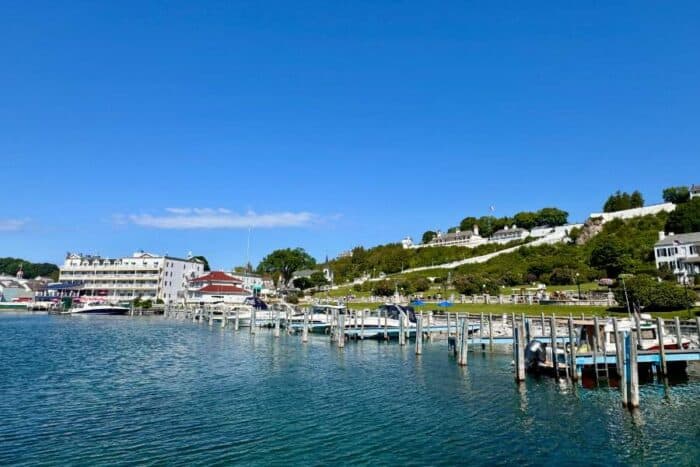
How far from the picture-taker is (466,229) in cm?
16250

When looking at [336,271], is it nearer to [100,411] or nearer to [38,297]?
[38,297]

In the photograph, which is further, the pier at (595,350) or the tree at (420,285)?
the tree at (420,285)

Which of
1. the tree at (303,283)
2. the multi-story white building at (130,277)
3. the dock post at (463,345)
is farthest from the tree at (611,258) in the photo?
the multi-story white building at (130,277)

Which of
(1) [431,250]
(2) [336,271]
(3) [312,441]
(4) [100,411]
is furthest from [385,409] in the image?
(2) [336,271]

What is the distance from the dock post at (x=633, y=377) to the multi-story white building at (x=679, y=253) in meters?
56.0

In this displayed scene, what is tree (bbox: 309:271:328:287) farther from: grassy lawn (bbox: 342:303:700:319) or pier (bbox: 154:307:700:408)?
pier (bbox: 154:307:700:408)

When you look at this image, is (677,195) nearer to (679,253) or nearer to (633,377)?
(679,253)

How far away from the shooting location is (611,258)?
240 feet

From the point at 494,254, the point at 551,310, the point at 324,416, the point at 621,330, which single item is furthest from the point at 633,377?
the point at 494,254

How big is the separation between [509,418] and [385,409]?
4891 millimetres

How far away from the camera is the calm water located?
15.0 metres

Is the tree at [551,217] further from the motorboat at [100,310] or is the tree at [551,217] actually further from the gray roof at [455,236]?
the motorboat at [100,310]

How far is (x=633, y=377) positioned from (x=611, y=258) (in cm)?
6133

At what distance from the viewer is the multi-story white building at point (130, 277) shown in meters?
111
